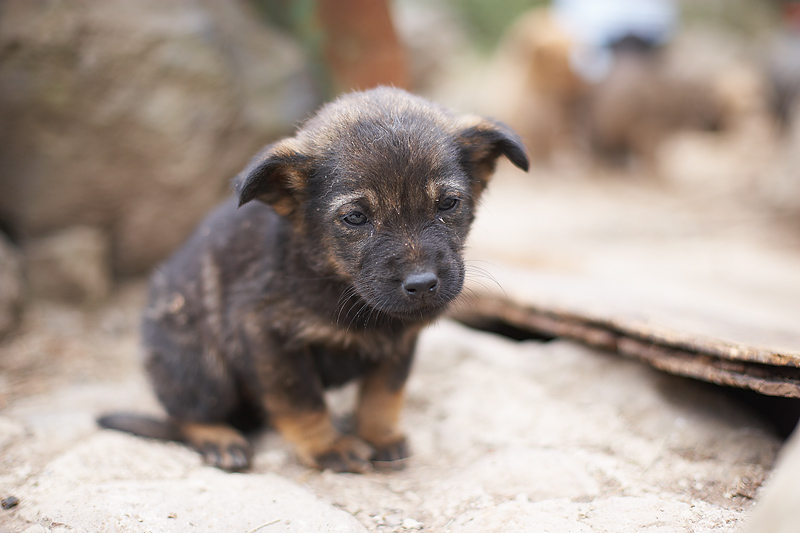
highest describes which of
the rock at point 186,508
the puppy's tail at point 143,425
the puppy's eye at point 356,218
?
the puppy's eye at point 356,218

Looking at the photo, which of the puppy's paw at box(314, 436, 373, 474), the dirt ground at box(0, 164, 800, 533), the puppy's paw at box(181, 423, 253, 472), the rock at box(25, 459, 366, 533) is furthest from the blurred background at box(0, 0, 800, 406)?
the rock at box(25, 459, 366, 533)

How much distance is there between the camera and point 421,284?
2760mm

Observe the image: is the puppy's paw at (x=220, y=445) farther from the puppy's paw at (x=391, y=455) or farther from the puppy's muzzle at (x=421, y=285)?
the puppy's muzzle at (x=421, y=285)

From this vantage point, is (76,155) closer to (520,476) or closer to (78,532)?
(78,532)

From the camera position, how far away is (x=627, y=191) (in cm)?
1299

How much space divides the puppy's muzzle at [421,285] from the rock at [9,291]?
354 cm

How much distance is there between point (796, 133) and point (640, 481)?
9496 millimetres

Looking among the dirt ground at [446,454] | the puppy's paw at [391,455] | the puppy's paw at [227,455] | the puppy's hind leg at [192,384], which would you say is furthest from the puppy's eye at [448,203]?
the puppy's paw at [227,455]

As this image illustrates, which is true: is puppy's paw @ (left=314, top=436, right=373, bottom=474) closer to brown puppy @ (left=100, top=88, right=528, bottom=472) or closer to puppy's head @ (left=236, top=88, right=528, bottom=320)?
brown puppy @ (left=100, top=88, right=528, bottom=472)

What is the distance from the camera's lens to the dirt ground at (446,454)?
2.72 meters

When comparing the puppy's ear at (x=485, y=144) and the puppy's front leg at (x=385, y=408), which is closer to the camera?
the puppy's ear at (x=485, y=144)

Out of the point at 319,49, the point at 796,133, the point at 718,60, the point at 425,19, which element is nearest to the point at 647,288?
the point at 319,49

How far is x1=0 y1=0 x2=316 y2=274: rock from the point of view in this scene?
199 inches

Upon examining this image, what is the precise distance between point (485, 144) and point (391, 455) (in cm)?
190
